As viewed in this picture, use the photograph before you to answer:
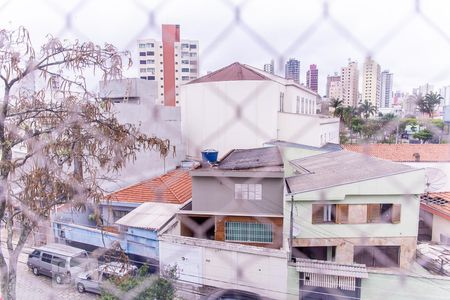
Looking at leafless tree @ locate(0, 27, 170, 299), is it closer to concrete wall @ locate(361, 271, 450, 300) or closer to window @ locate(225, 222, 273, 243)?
concrete wall @ locate(361, 271, 450, 300)

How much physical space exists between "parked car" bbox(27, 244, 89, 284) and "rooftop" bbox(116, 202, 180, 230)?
394 millimetres

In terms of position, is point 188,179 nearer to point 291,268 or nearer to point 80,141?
point 291,268

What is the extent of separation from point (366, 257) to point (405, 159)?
70 cm

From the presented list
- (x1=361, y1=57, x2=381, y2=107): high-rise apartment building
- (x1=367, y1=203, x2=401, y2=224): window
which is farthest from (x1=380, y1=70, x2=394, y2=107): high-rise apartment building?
(x1=367, y1=203, x2=401, y2=224): window

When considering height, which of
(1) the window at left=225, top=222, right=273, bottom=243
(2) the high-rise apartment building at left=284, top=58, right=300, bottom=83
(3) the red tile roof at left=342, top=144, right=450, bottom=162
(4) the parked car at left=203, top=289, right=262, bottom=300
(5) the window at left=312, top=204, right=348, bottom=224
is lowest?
(1) the window at left=225, top=222, right=273, bottom=243

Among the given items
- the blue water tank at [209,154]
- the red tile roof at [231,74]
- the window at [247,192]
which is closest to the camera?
the red tile roof at [231,74]

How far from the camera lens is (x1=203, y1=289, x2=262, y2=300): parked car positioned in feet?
5.29

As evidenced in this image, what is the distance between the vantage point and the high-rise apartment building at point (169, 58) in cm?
59

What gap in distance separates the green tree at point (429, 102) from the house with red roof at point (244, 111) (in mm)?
303

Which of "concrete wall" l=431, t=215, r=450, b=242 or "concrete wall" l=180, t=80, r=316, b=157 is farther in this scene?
"concrete wall" l=431, t=215, r=450, b=242

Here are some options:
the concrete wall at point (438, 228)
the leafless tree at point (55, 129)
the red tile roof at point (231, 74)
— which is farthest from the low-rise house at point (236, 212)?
the leafless tree at point (55, 129)

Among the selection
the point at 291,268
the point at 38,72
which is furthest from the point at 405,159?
the point at 38,72

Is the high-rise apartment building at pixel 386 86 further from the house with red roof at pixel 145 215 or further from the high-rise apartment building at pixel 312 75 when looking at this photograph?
the house with red roof at pixel 145 215

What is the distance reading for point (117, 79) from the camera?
67 centimetres
